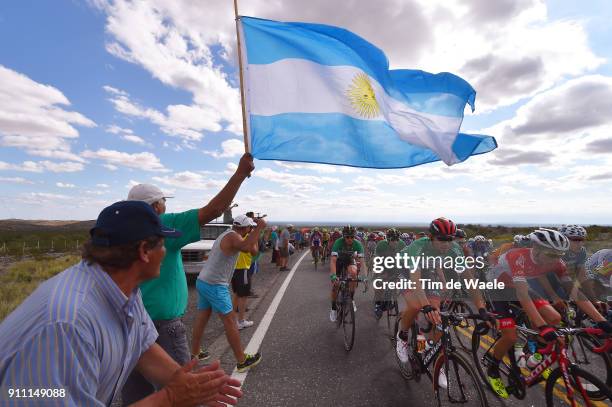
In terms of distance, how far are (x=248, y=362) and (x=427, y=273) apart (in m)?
3.24

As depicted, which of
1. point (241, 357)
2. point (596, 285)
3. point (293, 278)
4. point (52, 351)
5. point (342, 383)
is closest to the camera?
point (52, 351)

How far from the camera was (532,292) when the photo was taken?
459 centimetres

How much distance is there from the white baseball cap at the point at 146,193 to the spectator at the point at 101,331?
1154 millimetres

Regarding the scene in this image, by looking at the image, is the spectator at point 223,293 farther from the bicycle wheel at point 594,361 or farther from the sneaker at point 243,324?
the bicycle wheel at point 594,361

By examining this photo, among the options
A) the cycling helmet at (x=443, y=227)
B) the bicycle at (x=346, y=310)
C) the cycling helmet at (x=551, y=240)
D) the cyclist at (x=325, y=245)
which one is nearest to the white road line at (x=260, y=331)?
the bicycle at (x=346, y=310)

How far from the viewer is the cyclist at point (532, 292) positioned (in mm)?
3852

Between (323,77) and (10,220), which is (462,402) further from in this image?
(10,220)

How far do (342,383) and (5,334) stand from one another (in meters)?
3.94

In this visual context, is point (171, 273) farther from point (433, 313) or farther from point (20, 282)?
point (20, 282)

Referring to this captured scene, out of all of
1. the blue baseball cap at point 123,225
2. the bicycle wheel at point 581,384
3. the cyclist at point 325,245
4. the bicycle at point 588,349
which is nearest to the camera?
the blue baseball cap at point 123,225

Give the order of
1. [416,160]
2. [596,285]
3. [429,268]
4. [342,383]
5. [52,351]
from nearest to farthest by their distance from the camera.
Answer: [52,351] < [342,383] < [416,160] < [429,268] < [596,285]

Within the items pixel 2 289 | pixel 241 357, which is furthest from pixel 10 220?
pixel 241 357

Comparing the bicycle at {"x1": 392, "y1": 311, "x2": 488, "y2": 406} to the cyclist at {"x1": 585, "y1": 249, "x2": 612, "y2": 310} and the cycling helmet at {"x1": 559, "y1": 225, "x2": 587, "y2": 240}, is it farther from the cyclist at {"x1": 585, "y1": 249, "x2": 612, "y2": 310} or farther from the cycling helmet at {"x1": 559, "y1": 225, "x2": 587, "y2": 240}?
the cyclist at {"x1": 585, "y1": 249, "x2": 612, "y2": 310}

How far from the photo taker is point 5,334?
3.61ft
